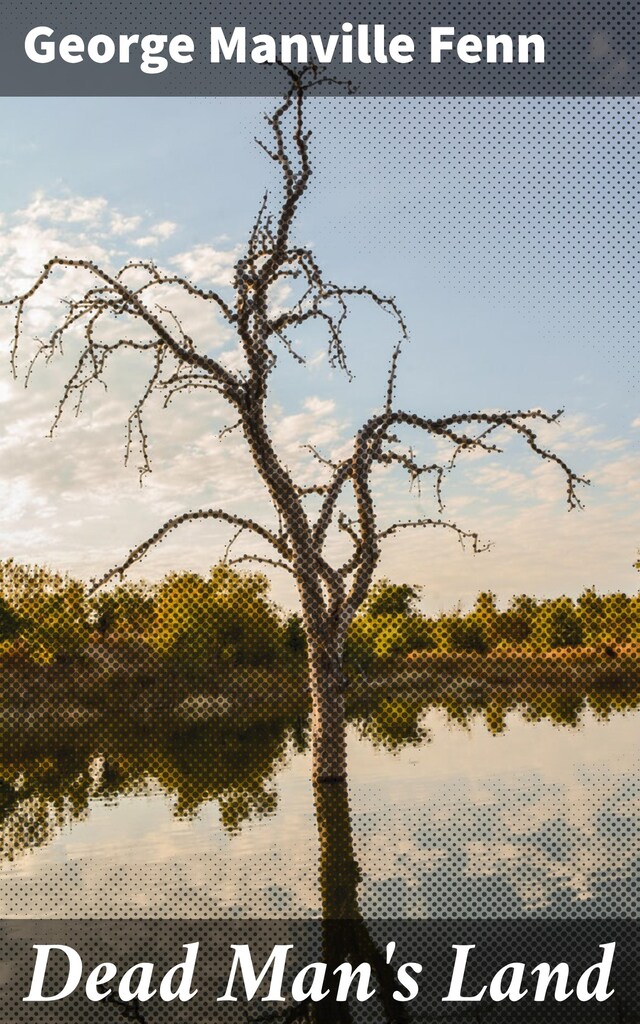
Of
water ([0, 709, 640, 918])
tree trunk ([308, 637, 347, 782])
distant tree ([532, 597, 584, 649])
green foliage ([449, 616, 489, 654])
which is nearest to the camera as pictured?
water ([0, 709, 640, 918])

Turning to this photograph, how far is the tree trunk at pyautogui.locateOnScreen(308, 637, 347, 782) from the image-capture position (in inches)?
464

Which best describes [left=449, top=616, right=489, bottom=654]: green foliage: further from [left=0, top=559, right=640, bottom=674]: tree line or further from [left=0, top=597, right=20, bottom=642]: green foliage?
[left=0, top=597, right=20, bottom=642]: green foliage

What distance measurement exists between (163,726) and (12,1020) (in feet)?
74.0

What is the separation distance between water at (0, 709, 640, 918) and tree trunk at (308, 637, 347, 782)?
0.52 meters

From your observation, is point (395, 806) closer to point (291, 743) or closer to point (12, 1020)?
point (12, 1020)

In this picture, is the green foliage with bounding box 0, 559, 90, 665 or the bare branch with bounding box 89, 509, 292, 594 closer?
the bare branch with bounding box 89, 509, 292, 594

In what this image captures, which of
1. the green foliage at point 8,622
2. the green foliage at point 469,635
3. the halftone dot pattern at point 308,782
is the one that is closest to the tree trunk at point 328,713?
the halftone dot pattern at point 308,782

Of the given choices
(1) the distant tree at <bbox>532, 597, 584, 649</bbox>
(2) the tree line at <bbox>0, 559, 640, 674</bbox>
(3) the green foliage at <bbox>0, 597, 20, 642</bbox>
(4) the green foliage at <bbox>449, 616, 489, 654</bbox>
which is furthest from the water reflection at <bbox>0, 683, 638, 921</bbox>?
(1) the distant tree at <bbox>532, 597, 584, 649</bbox>

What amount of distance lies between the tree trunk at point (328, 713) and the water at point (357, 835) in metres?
0.52

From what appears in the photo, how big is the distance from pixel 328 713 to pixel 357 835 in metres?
2.39

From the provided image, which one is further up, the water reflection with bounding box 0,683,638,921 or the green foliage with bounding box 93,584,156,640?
the green foliage with bounding box 93,584,156,640

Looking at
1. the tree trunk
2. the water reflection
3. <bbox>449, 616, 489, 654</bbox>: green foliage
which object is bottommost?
the water reflection

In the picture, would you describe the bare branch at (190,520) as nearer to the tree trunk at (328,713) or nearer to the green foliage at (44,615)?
the tree trunk at (328,713)

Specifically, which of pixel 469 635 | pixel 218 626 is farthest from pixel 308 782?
pixel 469 635
